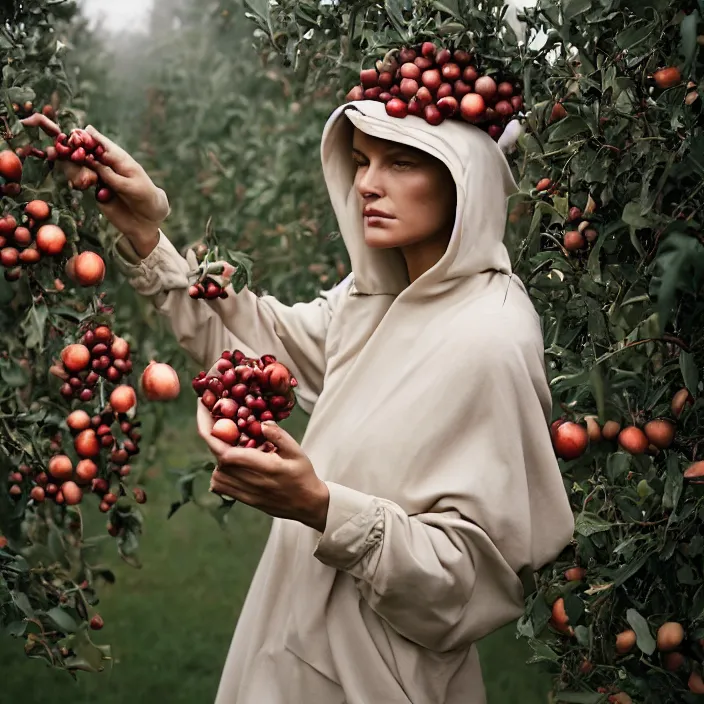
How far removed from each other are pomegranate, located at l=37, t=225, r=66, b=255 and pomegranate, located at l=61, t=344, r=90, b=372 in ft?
0.42

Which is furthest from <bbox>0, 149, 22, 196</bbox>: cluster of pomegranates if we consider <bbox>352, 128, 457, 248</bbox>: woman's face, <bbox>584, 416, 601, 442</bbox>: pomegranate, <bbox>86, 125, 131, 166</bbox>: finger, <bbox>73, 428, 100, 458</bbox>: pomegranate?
<bbox>584, 416, 601, 442</bbox>: pomegranate

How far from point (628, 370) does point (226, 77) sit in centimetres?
294

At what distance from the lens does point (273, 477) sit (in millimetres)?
1084

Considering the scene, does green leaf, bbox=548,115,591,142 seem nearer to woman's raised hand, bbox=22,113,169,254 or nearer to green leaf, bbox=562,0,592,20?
green leaf, bbox=562,0,592,20

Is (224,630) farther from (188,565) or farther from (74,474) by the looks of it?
(74,474)

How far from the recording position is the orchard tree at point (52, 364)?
4.51 ft

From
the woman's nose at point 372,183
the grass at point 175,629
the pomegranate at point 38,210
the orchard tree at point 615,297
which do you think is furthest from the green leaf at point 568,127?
the grass at point 175,629

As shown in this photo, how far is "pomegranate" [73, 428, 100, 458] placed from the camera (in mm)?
1441

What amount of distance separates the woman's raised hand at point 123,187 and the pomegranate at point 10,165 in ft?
0.17

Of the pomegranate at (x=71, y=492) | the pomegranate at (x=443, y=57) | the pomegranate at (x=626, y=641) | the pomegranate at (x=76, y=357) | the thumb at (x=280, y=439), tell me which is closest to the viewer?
the thumb at (x=280, y=439)

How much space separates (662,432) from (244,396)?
0.44 metres

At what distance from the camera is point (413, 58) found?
1.31 meters

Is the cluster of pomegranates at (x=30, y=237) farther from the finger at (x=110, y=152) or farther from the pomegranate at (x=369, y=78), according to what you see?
the pomegranate at (x=369, y=78)

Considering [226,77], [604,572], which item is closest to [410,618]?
[604,572]
